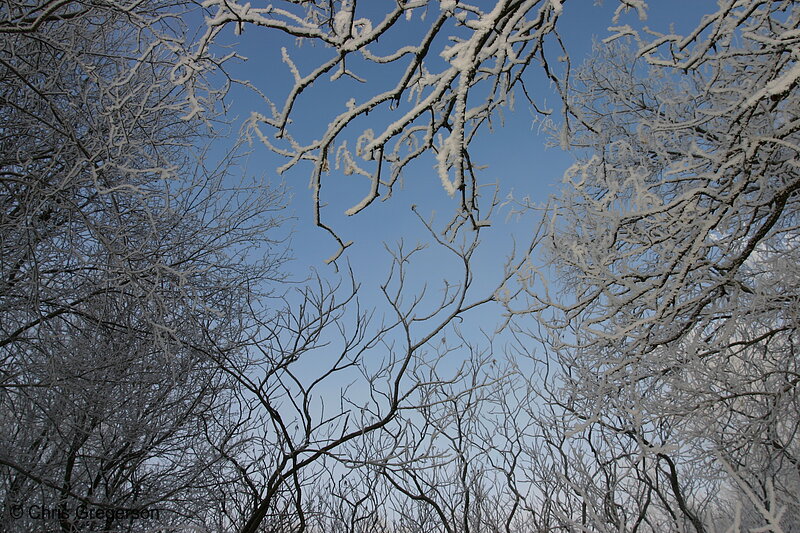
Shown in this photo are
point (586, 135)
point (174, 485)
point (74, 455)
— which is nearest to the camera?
point (74, 455)

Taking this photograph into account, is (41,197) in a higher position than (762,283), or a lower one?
higher

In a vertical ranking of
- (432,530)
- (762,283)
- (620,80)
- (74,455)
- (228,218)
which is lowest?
(432,530)

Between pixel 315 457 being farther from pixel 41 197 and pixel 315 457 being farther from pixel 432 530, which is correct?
pixel 432 530

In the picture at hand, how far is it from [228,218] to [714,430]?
18.4 feet

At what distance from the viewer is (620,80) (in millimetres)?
6875

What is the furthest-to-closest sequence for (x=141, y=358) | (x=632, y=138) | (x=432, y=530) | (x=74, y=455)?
(x=432, y=530)
(x=632, y=138)
(x=141, y=358)
(x=74, y=455)

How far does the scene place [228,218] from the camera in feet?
21.6

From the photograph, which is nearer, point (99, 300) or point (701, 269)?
point (701, 269)

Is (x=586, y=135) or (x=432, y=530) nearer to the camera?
(x=586, y=135)

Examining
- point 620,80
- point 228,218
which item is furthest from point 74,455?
point 620,80

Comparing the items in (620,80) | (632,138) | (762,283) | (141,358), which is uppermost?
(620,80)

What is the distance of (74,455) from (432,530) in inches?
199

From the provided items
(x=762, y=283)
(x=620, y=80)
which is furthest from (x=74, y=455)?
(x=620, y=80)

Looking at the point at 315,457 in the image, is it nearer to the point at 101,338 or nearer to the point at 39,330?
the point at 39,330
